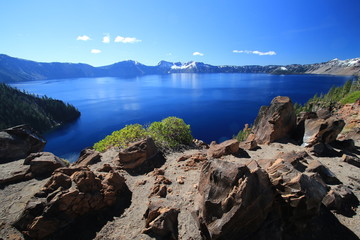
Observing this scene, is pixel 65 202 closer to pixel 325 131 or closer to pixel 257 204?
pixel 257 204

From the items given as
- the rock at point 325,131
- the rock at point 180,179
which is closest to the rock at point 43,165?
the rock at point 180,179

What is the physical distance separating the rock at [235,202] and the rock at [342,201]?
555 cm

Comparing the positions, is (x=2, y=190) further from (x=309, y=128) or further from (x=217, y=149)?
(x=309, y=128)

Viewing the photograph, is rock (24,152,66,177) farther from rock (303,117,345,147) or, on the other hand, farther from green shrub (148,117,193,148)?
rock (303,117,345,147)

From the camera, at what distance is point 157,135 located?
26594mm

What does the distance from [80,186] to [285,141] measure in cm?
2345

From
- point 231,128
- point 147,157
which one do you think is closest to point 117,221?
point 147,157

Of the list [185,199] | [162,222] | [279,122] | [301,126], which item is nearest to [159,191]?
[185,199]

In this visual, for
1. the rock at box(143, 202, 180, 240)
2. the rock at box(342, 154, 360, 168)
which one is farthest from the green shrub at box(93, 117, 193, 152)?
the rock at box(342, 154, 360, 168)

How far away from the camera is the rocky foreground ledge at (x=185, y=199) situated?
9320 millimetres

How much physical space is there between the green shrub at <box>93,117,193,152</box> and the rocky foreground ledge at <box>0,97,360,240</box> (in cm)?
646

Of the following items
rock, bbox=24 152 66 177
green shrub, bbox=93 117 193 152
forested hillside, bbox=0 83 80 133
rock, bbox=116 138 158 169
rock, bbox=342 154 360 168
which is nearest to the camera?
rock, bbox=24 152 66 177

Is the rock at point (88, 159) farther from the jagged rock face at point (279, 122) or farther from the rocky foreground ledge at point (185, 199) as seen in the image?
the jagged rock face at point (279, 122)

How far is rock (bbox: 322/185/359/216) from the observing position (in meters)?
11.5
